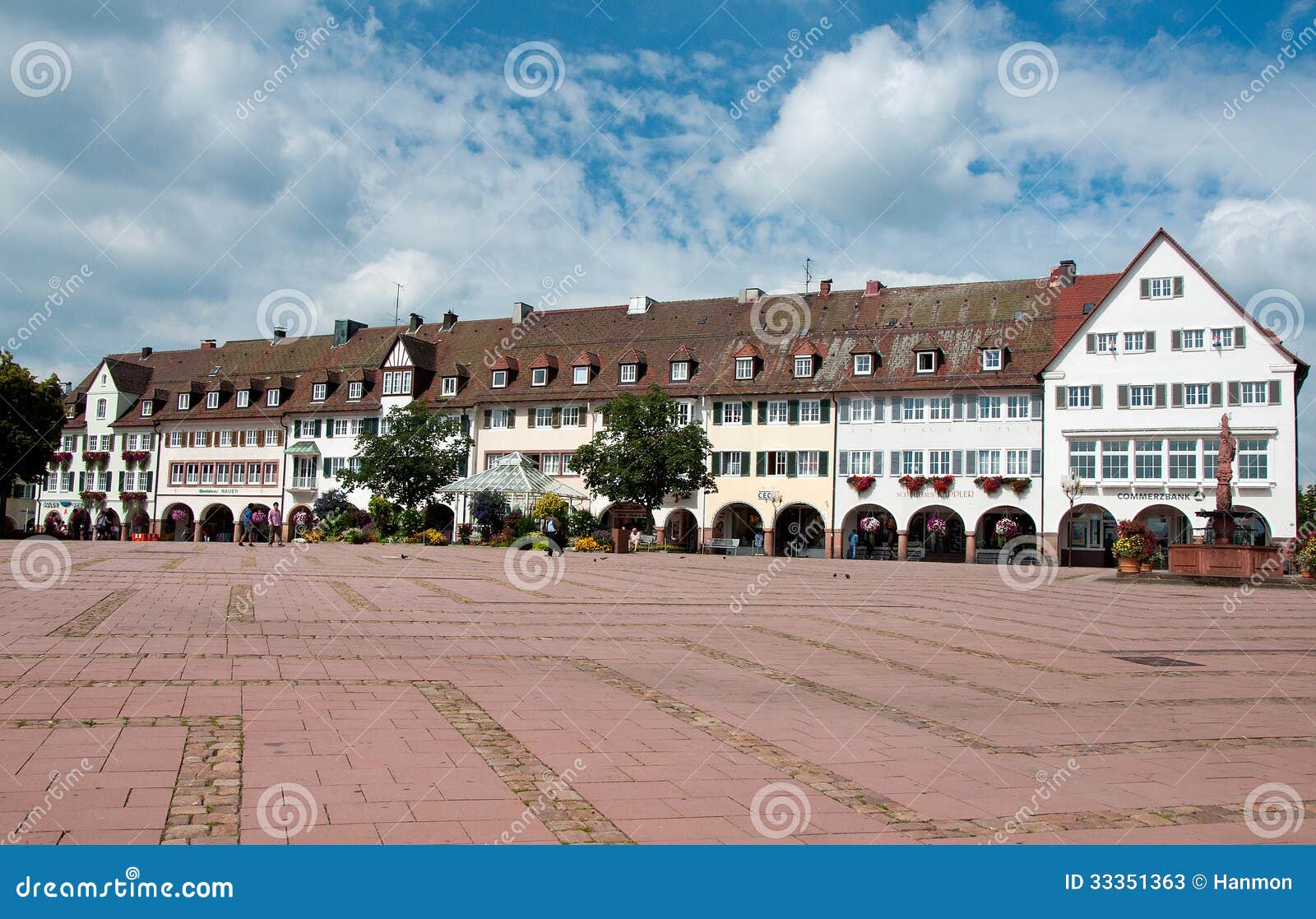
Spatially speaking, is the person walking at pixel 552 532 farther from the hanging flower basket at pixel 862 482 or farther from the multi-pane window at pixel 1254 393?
the multi-pane window at pixel 1254 393

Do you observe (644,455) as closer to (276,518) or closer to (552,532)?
(552,532)

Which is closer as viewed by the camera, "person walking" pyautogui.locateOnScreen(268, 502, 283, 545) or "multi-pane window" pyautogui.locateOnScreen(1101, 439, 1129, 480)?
"multi-pane window" pyautogui.locateOnScreen(1101, 439, 1129, 480)

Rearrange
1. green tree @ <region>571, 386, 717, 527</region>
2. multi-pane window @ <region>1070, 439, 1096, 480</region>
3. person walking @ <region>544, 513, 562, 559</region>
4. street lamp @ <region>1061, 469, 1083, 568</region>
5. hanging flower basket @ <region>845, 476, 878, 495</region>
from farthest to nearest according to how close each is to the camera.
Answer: hanging flower basket @ <region>845, 476, 878, 495</region>, green tree @ <region>571, 386, 717, 527</region>, multi-pane window @ <region>1070, 439, 1096, 480</region>, street lamp @ <region>1061, 469, 1083, 568</region>, person walking @ <region>544, 513, 562, 559</region>

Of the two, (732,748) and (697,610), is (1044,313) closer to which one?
(697,610)

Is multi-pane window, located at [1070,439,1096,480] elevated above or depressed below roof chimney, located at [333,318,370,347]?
below

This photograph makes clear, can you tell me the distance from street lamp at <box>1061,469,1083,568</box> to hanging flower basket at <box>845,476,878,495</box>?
26.6 ft

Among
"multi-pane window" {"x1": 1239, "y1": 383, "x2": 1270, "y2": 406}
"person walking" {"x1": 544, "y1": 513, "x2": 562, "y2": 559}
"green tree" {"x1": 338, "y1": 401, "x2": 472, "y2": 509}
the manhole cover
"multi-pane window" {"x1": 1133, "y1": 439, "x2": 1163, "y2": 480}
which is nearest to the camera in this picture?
the manhole cover

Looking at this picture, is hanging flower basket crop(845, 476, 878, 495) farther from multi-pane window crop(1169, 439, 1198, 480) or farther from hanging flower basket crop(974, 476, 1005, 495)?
multi-pane window crop(1169, 439, 1198, 480)

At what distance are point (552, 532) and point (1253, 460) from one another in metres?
27.1

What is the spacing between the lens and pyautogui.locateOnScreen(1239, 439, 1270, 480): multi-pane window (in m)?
42.2

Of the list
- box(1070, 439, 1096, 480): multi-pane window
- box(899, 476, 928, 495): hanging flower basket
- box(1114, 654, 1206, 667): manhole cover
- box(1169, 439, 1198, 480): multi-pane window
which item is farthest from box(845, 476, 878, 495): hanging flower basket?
box(1114, 654, 1206, 667): manhole cover

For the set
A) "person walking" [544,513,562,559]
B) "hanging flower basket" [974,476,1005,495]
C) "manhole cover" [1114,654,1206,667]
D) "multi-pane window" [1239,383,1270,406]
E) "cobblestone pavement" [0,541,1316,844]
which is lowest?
"manhole cover" [1114,654,1206,667]

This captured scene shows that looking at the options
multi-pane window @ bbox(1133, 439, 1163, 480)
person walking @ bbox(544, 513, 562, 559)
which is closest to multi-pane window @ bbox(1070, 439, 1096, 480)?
multi-pane window @ bbox(1133, 439, 1163, 480)

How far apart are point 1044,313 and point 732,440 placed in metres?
15.4
